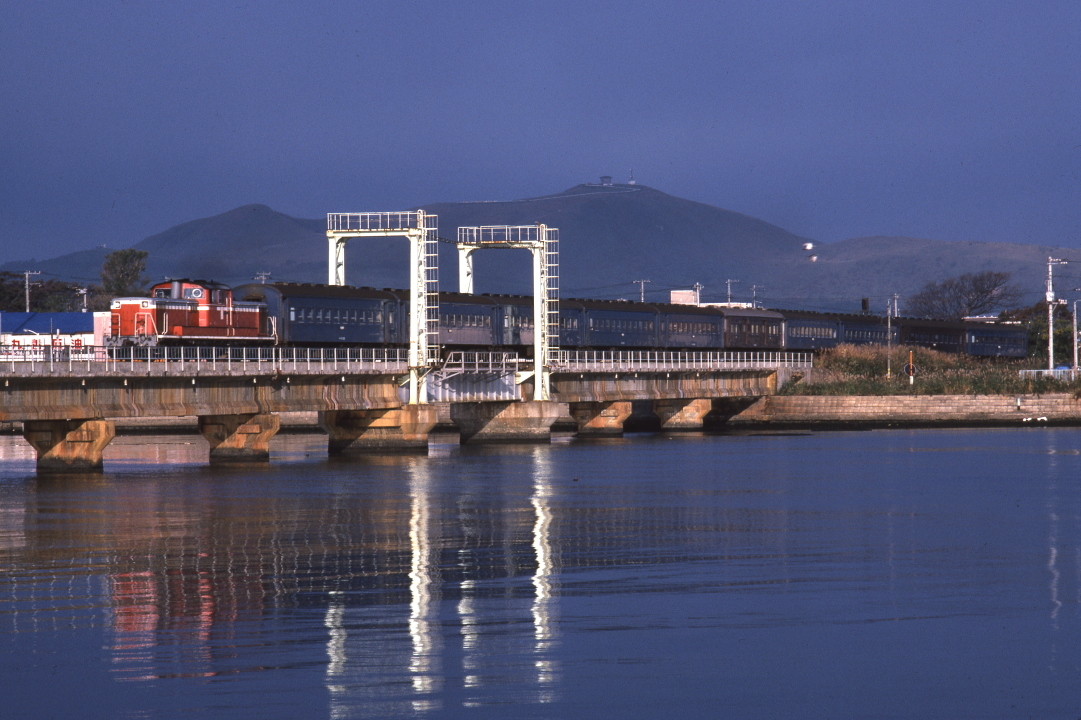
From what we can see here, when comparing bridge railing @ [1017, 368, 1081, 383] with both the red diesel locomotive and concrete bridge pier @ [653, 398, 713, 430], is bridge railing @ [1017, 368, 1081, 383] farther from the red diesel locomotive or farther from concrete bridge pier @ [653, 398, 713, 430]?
the red diesel locomotive

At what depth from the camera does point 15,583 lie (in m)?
20.7

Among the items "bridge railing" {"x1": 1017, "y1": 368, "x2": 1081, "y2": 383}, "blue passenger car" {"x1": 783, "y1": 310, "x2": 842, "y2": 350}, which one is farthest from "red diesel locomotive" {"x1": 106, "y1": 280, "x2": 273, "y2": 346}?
"bridge railing" {"x1": 1017, "y1": 368, "x2": 1081, "y2": 383}

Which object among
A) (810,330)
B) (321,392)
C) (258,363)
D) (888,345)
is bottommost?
(321,392)

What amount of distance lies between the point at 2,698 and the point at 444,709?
4271 mm

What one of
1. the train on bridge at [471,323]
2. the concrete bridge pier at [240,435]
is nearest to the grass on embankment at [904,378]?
the train on bridge at [471,323]

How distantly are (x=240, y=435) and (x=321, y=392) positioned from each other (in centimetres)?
335

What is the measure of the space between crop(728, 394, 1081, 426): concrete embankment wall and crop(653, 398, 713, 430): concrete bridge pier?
12.6 feet

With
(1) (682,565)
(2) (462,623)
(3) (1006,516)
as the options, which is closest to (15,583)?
(2) (462,623)

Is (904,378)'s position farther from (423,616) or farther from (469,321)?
(423,616)

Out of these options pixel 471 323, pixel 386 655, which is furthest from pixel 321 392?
pixel 386 655

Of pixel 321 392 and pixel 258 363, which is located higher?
pixel 258 363

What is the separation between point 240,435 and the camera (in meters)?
52.1

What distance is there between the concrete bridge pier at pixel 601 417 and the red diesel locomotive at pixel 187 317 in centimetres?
2633

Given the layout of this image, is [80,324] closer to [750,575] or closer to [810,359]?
[810,359]
